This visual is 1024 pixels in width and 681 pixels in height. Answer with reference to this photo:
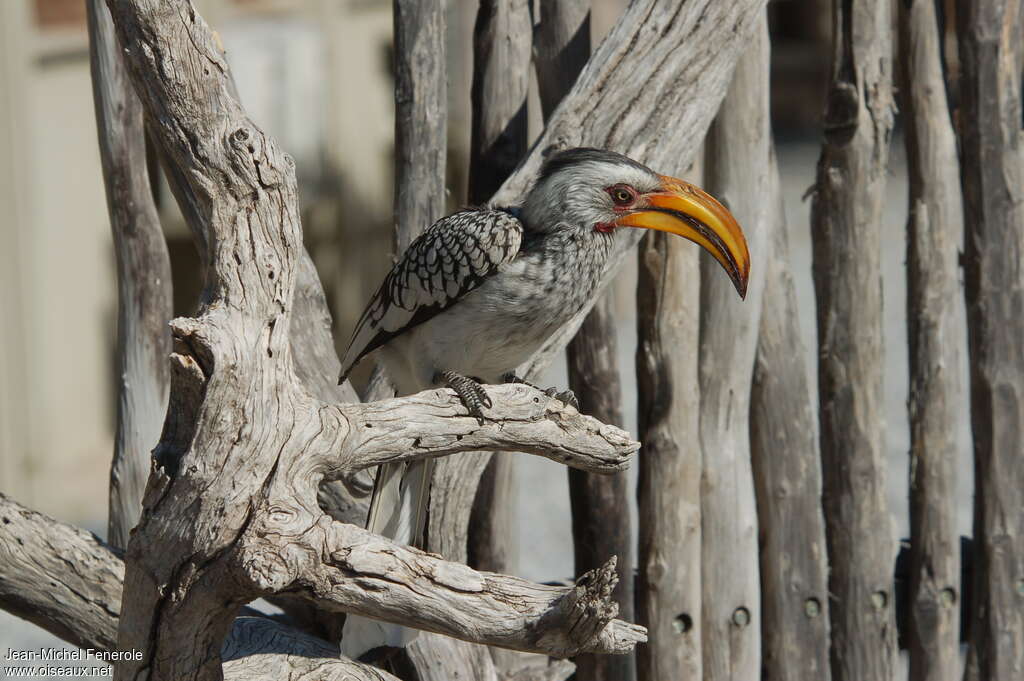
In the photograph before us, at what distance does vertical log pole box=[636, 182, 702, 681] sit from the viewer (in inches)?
114

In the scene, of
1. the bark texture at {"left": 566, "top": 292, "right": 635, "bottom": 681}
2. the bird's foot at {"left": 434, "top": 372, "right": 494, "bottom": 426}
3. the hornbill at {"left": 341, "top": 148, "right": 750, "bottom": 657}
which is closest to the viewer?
the bird's foot at {"left": 434, "top": 372, "right": 494, "bottom": 426}

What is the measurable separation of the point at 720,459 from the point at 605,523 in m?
0.32

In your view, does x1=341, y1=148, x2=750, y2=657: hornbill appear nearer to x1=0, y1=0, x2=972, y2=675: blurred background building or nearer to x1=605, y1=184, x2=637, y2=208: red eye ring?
x1=605, y1=184, x2=637, y2=208: red eye ring

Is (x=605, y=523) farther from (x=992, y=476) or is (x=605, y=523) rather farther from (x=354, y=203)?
(x=354, y=203)

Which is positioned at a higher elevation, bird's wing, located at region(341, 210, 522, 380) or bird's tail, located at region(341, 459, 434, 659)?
bird's wing, located at region(341, 210, 522, 380)

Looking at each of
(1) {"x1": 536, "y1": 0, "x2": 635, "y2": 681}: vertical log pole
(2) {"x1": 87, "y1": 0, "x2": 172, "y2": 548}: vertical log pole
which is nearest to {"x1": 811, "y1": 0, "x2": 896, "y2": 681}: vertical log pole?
(1) {"x1": 536, "y1": 0, "x2": 635, "y2": 681}: vertical log pole

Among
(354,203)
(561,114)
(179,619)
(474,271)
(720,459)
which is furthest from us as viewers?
(354,203)

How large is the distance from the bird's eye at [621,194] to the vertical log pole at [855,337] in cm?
78

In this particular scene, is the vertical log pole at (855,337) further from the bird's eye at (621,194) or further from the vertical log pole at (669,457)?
the bird's eye at (621,194)

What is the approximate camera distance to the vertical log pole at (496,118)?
282cm

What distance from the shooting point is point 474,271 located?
98.6 inches

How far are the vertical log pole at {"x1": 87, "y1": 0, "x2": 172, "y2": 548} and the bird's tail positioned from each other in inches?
23.9

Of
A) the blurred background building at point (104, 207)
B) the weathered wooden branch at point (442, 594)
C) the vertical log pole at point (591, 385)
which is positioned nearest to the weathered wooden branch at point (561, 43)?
the vertical log pole at point (591, 385)

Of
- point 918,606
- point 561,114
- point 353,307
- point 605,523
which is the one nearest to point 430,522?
point 605,523
